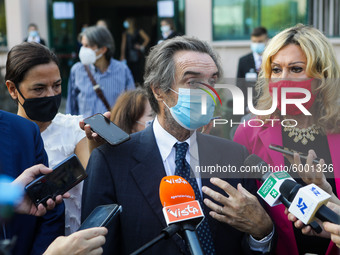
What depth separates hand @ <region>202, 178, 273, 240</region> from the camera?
1.61 metres

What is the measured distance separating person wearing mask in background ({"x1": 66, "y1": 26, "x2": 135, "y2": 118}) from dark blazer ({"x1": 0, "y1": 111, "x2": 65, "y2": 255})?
8.38ft

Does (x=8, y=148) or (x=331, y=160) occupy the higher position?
(x=8, y=148)

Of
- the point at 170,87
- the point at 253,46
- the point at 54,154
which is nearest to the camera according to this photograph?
the point at 170,87

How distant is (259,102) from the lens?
2.59 metres

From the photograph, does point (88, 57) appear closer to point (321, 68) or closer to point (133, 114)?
point (133, 114)

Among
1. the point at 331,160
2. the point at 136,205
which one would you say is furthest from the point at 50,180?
the point at 331,160

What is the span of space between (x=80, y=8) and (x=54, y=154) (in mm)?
11496

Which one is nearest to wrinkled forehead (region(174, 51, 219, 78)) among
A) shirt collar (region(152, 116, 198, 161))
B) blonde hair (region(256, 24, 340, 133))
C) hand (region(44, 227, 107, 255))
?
shirt collar (region(152, 116, 198, 161))

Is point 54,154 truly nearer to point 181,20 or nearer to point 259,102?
point 259,102

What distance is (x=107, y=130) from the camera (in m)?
1.96

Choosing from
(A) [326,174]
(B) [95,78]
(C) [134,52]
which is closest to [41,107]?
(A) [326,174]

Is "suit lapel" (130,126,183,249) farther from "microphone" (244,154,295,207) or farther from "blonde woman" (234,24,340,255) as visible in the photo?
"blonde woman" (234,24,340,255)

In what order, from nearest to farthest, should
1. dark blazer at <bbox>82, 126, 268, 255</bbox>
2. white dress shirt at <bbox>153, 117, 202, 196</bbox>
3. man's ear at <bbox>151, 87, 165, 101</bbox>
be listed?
dark blazer at <bbox>82, 126, 268, 255</bbox>, white dress shirt at <bbox>153, 117, 202, 196</bbox>, man's ear at <bbox>151, 87, 165, 101</bbox>

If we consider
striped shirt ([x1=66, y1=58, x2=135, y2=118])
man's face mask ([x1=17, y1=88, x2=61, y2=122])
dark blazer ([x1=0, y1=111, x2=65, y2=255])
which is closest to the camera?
dark blazer ([x1=0, y1=111, x2=65, y2=255])
